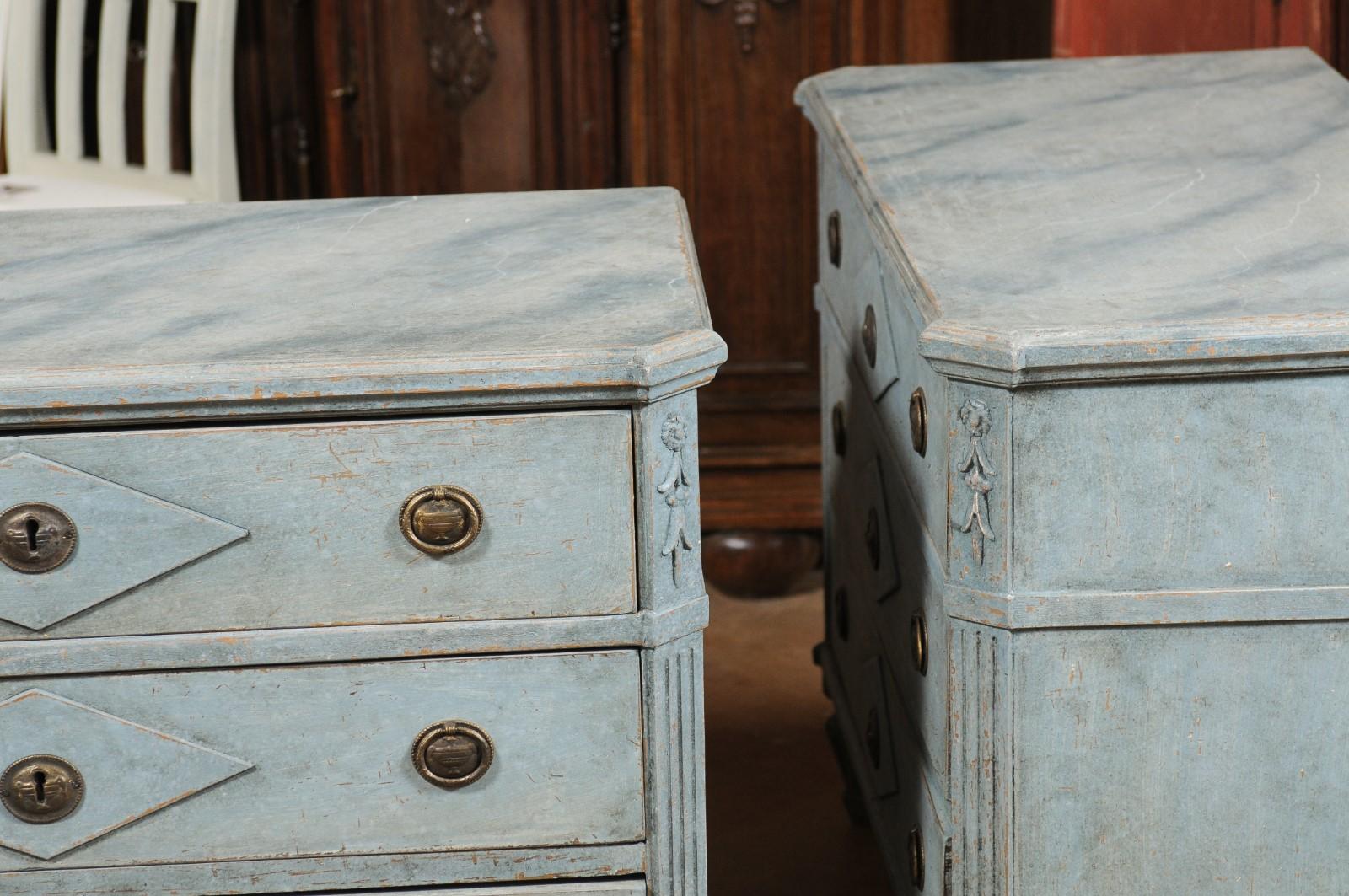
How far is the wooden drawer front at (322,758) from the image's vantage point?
120cm

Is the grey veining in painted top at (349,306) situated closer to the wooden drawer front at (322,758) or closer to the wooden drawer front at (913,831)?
the wooden drawer front at (322,758)

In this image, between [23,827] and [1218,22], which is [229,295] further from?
[1218,22]

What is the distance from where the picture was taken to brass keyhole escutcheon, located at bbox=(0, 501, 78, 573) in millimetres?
1159

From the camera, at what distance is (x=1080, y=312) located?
1.15m

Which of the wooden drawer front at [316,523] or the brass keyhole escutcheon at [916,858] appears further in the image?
the brass keyhole escutcheon at [916,858]

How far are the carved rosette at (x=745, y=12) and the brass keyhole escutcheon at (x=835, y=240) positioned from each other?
0.85 metres

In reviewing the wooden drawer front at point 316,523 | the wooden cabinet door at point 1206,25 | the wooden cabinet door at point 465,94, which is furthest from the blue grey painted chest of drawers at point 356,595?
the wooden cabinet door at point 465,94

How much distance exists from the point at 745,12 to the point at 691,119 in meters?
0.18

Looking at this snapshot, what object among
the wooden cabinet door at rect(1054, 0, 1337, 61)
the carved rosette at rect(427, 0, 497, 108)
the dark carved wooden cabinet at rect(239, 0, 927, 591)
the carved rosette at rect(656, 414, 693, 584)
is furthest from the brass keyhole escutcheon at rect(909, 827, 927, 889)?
the carved rosette at rect(427, 0, 497, 108)

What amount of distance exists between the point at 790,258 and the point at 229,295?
5.02 feet

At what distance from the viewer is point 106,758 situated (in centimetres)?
121

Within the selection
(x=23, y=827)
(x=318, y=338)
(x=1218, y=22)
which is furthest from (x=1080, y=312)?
(x=1218, y=22)

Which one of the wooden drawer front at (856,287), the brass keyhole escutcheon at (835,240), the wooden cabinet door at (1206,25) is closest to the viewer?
the wooden drawer front at (856,287)

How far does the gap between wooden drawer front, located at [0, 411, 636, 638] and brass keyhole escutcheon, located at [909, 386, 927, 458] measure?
0.26m
